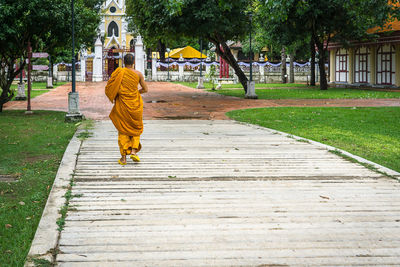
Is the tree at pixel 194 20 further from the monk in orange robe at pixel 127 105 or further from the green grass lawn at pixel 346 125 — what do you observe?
the monk in orange robe at pixel 127 105

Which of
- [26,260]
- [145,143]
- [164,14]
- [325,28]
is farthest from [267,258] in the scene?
[325,28]

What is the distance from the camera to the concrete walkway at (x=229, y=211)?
456 cm

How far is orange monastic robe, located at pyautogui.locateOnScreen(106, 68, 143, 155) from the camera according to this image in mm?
8734

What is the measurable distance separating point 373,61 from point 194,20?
1658 centimetres

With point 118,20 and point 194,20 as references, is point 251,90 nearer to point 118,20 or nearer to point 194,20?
point 194,20

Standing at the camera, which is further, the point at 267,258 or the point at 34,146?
the point at 34,146

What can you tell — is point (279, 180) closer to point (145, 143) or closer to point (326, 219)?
point (326, 219)

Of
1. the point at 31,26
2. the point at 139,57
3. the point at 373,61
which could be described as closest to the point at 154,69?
the point at 139,57

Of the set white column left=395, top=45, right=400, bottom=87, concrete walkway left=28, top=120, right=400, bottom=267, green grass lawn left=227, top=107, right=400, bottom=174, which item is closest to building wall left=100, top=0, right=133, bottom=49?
white column left=395, top=45, right=400, bottom=87

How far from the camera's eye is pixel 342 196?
21.4 ft

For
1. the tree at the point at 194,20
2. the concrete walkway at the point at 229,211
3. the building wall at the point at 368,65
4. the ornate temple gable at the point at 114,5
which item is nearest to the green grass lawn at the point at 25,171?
the concrete walkway at the point at 229,211

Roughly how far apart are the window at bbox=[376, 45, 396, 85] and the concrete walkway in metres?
26.6

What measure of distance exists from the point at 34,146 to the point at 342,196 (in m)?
6.29

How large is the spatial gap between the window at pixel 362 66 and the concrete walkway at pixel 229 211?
29237mm
